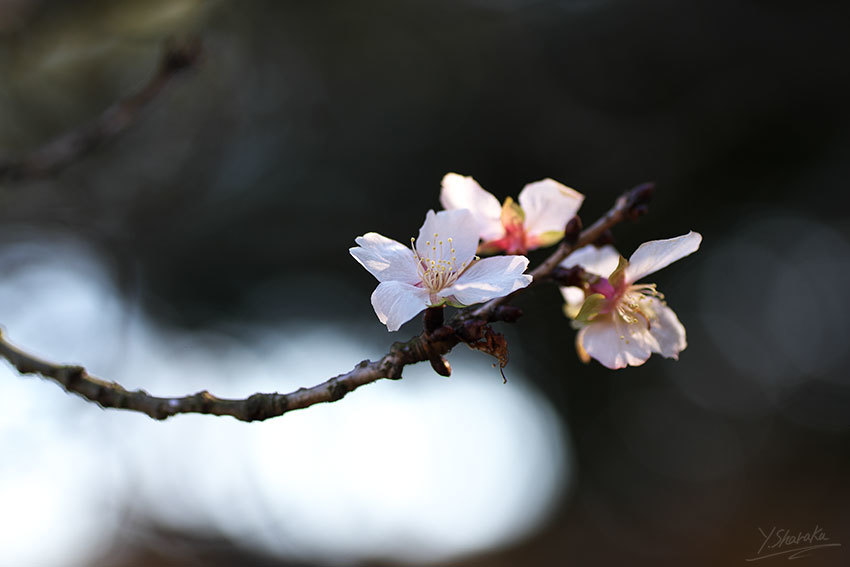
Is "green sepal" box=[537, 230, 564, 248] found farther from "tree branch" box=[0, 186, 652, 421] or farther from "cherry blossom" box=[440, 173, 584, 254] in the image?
"tree branch" box=[0, 186, 652, 421]

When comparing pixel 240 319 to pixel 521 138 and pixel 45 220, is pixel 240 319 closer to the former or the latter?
pixel 45 220

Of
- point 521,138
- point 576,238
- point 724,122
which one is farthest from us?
point 521,138

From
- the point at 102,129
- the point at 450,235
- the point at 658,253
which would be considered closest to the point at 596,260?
the point at 658,253

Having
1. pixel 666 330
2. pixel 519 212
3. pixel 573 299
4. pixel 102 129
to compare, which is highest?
pixel 102 129

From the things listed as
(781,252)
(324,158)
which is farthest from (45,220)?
(781,252)

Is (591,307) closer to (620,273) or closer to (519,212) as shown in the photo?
(620,273)

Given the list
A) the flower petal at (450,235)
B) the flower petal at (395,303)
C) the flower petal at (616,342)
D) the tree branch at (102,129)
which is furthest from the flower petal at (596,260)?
the tree branch at (102,129)

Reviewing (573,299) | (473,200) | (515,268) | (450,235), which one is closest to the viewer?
(515,268)
